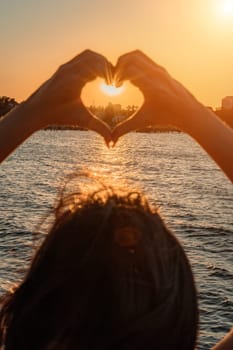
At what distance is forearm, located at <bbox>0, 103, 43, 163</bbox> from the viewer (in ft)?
8.14

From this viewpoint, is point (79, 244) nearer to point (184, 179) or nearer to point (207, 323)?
point (207, 323)

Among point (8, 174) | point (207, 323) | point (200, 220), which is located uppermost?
point (8, 174)

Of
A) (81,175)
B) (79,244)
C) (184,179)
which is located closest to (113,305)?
(79,244)

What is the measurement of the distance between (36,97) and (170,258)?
1.00m

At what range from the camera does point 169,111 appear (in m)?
2.41

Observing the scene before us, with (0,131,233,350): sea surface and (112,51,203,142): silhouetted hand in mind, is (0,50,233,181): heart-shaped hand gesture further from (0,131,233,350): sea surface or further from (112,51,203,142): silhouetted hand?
(0,131,233,350): sea surface

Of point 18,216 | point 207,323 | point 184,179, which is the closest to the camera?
point 207,323

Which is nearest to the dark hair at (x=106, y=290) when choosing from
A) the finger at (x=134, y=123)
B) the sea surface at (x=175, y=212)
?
the sea surface at (x=175, y=212)

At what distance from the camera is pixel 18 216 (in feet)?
148

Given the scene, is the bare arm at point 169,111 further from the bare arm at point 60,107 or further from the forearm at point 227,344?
the forearm at point 227,344

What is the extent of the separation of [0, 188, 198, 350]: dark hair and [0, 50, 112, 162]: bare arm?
0.62 metres

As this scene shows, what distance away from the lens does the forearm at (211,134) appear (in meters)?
2.47

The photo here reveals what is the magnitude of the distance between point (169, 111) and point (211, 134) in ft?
0.69

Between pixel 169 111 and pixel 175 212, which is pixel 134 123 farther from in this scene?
pixel 175 212
